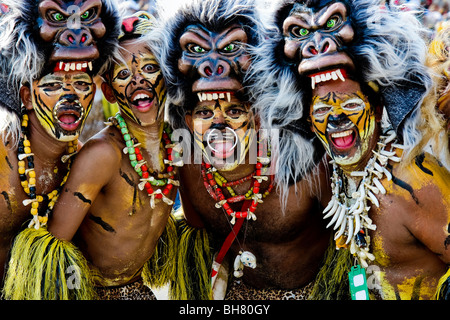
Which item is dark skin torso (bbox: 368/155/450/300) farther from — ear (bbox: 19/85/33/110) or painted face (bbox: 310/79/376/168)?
ear (bbox: 19/85/33/110)

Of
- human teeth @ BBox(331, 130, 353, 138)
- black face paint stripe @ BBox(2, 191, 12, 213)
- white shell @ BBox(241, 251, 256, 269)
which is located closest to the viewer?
human teeth @ BBox(331, 130, 353, 138)

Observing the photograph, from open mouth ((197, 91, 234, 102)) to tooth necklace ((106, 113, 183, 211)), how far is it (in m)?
0.37

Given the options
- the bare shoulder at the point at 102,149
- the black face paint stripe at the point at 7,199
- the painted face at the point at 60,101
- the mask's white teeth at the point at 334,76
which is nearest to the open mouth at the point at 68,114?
the painted face at the point at 60,101

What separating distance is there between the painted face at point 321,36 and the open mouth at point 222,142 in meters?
0.52

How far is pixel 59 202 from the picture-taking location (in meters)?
2.90

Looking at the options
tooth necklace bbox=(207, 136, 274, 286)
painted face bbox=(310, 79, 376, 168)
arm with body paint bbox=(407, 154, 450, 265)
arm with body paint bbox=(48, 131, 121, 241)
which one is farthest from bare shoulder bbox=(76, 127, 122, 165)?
arm with body paint bbox=(407, 154, 450, 265)

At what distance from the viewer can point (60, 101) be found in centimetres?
286

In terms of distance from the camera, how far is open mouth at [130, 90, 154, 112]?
9.82 ft

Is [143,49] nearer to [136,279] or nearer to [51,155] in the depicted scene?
[51,155]

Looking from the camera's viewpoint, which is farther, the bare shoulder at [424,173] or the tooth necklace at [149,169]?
the tooth necklace at [149,169]

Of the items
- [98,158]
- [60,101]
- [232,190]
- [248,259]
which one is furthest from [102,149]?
[248,259]

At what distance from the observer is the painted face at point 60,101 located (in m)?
2.85

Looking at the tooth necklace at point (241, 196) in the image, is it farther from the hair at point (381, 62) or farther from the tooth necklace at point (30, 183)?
the tooth necklace at point (30, 183)
